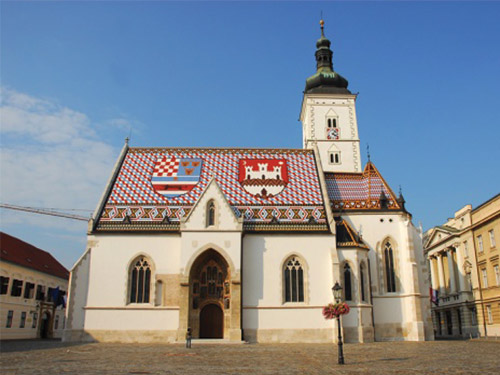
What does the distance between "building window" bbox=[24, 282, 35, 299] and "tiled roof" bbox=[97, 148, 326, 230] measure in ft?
52.7

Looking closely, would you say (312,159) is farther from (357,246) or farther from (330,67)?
(330,67)

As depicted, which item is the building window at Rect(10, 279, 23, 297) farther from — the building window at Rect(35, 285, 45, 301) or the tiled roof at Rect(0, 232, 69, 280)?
the building window at Rect(35, 285, 45, 301)

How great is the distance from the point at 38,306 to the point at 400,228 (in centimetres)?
3463

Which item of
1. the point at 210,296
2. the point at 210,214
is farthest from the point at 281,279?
the point at 210,214

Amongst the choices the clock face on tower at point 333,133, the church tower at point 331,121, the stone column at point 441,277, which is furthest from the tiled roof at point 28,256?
the stone column at point 441,277

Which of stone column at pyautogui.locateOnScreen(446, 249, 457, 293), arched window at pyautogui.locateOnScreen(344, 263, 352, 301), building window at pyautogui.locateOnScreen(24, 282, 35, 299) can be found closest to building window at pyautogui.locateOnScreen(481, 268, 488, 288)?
stone column at pyautogui.locateOnScreen(446, 249, 457, 293)

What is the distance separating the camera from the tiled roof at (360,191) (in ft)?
118

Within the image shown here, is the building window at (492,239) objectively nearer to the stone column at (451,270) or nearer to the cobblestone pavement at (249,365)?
the stone column at (451,270)

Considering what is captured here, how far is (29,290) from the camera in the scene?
43594mm

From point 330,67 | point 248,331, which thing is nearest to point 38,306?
point 248,331

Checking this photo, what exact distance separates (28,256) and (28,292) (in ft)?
15.1

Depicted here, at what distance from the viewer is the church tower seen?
1815 inches

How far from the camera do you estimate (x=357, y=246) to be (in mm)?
32125

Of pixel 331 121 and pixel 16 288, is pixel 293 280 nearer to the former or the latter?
pixel 331 121
